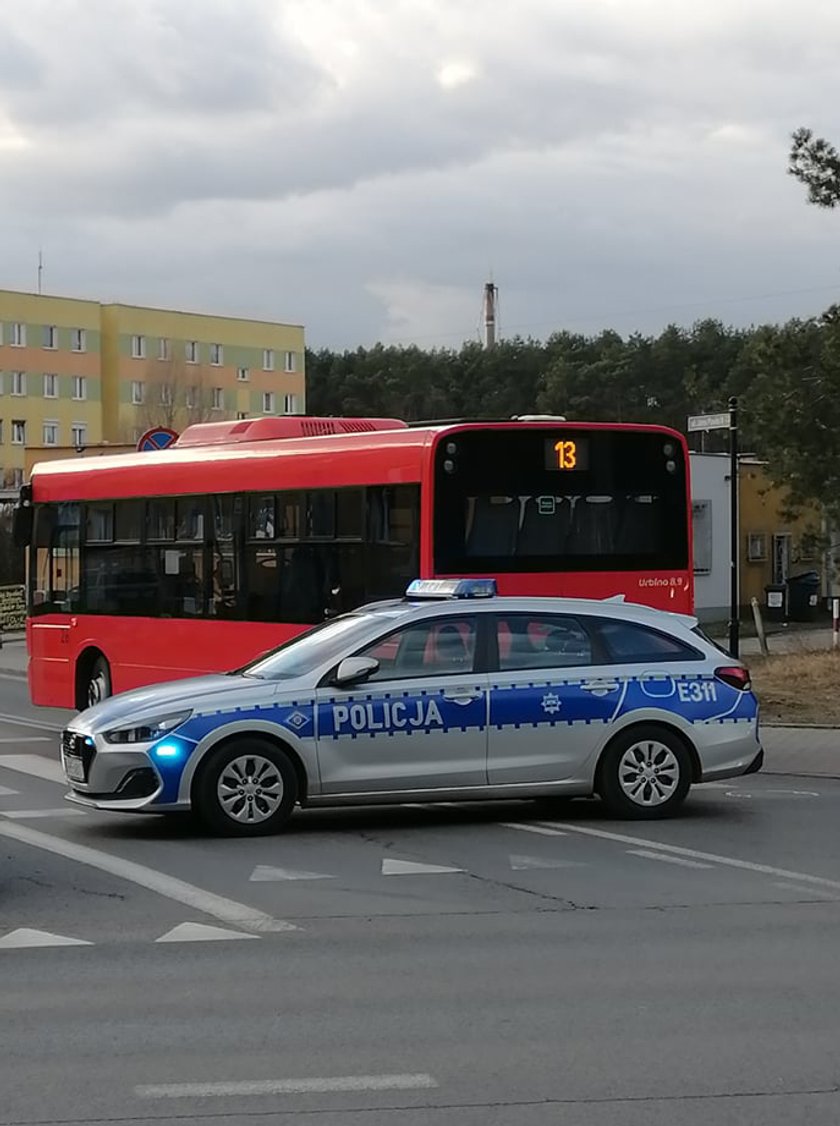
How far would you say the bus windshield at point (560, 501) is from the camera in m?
14.9

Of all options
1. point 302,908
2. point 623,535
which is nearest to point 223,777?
point 302,908

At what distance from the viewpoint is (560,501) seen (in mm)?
15508

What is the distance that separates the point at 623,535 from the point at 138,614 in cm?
572

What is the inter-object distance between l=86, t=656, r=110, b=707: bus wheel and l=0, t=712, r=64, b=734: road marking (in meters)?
1.01

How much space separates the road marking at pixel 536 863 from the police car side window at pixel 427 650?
1.72m

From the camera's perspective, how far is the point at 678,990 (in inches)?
283

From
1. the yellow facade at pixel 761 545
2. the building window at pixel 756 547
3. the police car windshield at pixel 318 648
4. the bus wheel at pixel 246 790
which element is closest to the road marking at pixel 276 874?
the bus wheel at pixel 246 790

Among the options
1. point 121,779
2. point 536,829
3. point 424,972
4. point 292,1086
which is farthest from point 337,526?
point 292,1086

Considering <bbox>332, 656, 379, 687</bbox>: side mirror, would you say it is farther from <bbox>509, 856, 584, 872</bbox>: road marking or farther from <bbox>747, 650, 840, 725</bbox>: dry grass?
<bbox>747, 650, 840, 725</bbox>: dry grass

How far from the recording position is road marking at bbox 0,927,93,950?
826 cm

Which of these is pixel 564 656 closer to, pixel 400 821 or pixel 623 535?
pixel 400 821

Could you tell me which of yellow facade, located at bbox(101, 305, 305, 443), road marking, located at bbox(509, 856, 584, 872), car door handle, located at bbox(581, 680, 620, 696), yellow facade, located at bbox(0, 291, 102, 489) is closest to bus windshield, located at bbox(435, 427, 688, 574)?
car door handle, located at bbox(581, 680, 620, 696)

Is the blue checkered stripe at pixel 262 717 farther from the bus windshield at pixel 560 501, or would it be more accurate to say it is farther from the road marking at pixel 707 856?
the bus windshield at pixel 560 501

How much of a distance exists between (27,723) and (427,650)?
428 inches
